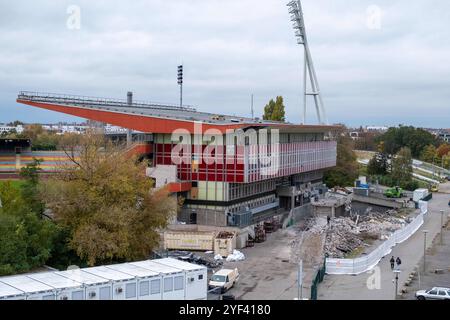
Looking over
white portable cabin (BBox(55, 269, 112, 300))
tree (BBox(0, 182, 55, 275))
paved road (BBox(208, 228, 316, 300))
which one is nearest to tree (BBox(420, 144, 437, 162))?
paved road (BBox(208, 228, 316, 300))

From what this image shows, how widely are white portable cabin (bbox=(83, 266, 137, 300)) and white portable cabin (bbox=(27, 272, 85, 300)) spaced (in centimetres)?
119

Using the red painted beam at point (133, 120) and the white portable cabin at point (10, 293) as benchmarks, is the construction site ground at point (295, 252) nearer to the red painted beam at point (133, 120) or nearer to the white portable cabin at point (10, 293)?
the red painted beam at point (133, 120)

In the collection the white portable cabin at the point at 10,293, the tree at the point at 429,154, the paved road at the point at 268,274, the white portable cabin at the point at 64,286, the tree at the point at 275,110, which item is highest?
the tree at the point at 275,110

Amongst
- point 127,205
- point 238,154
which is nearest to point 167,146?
point 238,154

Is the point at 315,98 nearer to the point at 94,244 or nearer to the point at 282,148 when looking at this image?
the point at 282,148

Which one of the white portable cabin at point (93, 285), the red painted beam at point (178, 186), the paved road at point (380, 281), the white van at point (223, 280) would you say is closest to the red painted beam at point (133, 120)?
the red painted beam at point (178, 186)

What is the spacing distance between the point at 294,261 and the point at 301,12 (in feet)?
124

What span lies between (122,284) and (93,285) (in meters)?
1.15

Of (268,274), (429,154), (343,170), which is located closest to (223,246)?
(268,274)

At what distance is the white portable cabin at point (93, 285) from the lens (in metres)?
18.5

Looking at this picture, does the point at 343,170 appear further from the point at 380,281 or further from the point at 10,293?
the point at 10,293

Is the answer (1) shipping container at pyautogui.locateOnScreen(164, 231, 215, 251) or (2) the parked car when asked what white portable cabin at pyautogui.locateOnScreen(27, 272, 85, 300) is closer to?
(2) the parked car

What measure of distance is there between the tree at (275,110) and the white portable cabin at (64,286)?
53.2 m
